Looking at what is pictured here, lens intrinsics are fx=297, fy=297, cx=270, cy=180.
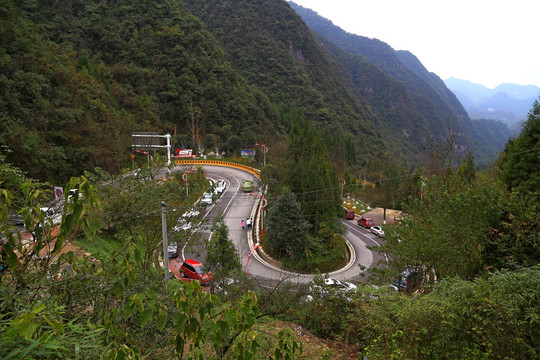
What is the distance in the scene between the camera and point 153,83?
42469mm

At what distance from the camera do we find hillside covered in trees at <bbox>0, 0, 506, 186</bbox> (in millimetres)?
18594

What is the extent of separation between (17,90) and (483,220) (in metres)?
Answer: 24.0

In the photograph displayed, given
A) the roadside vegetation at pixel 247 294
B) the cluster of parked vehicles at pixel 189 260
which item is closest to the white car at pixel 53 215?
the roadside vegetation at pixel 247 294

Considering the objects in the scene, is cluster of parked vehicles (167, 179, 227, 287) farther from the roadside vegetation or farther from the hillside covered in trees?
the hillside covered in trees

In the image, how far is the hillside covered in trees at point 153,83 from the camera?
18.6 metres

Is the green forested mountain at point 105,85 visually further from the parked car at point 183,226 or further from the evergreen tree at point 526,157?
the evergreen tree at point 526,157

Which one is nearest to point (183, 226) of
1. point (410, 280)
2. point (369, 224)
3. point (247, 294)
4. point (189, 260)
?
point (189, 260)

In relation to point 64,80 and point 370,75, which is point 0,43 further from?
point 370,75

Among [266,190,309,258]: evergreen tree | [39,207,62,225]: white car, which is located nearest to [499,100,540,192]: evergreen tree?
[266,190,309,258]: evergreen tree

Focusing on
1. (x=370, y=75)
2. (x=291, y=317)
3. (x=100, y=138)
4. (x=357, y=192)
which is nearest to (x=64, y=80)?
(x=100, y=138)

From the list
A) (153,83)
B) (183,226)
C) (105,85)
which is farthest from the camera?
(153,83)

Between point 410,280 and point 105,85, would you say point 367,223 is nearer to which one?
point 410,280

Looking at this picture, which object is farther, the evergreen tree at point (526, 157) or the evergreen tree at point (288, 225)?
the evergreen tree at point (288, 225)

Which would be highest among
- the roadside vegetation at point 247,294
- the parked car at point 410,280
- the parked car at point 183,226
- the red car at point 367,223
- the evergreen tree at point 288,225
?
the roadside vegetation at point 247,294
